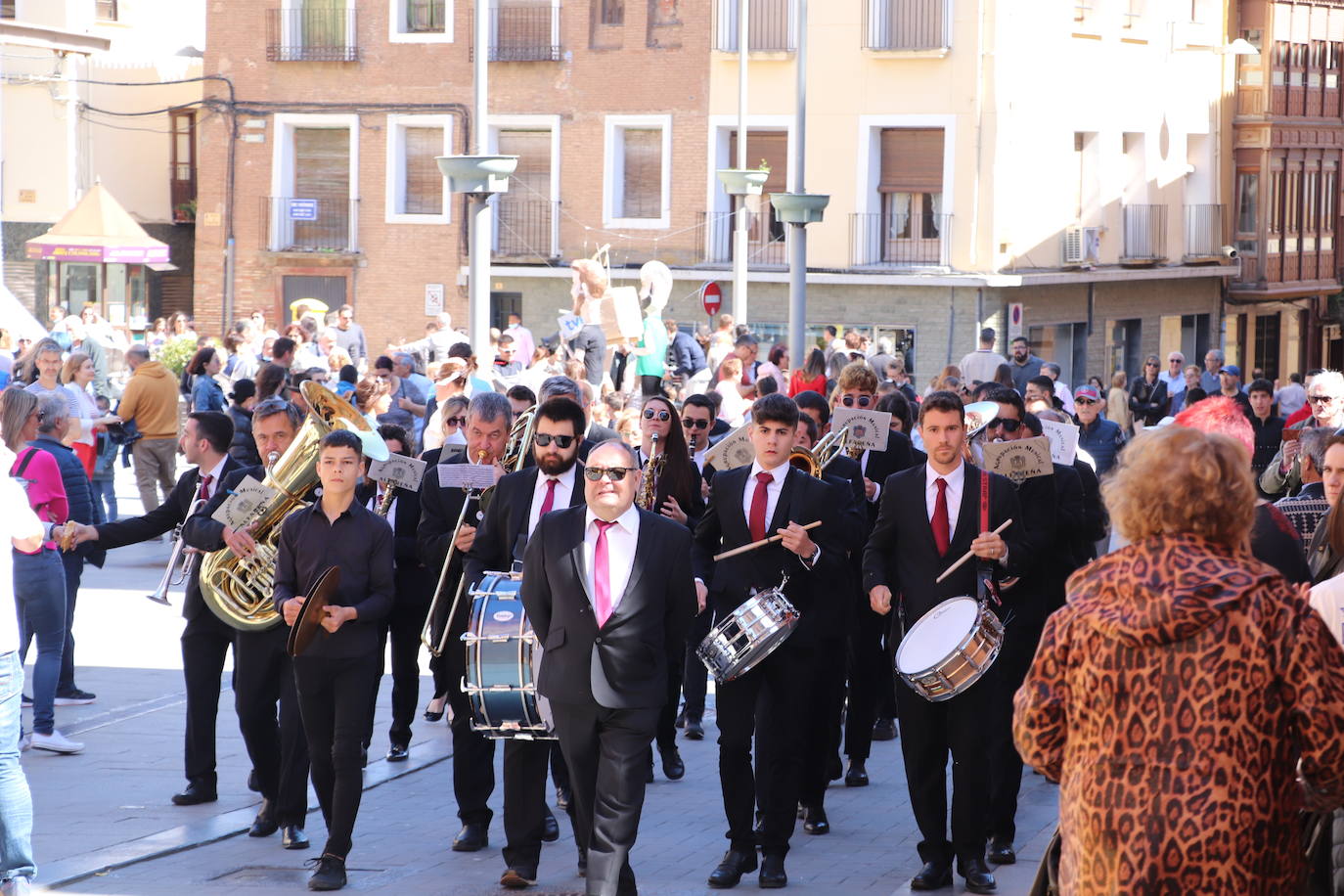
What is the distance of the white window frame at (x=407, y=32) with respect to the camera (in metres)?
34.9

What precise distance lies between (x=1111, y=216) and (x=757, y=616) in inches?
1151

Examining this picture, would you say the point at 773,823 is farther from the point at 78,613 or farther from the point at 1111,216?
the point at 1111,216

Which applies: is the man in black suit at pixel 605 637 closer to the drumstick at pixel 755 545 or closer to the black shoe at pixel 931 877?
the drumstick at pixel 755 545

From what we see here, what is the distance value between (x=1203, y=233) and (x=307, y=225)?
1752 cm

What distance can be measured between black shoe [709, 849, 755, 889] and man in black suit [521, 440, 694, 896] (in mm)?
845

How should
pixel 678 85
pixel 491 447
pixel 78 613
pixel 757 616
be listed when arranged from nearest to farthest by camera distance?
pixel 757 616
pixel 491 447
pixel 78 613
pixel 678 85

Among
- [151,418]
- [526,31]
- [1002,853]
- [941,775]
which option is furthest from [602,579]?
[526,31]

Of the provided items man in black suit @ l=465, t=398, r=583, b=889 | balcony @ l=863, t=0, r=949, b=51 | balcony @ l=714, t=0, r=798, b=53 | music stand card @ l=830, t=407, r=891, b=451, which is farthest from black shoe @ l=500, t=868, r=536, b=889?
balcony @ l=714, t=0, r=798, b=53

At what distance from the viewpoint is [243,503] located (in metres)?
8.44

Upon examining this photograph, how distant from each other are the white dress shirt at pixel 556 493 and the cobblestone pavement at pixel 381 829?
58.4 inches

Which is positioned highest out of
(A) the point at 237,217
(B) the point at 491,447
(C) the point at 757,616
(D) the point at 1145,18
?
(D) the point at 1145,18

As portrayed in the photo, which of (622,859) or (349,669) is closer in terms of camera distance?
(622,859)

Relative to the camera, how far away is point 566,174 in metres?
34.5

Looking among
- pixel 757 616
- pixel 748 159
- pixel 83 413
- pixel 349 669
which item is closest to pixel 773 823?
pixel 757 616
